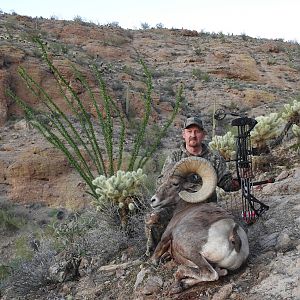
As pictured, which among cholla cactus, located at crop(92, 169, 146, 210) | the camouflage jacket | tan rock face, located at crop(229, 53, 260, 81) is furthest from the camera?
tan rock face, located at crop(229, 53, 260, 81)

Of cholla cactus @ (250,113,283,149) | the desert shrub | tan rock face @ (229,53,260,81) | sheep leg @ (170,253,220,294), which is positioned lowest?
the desert shrub

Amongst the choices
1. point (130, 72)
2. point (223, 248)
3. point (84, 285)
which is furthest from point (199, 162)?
point (130, 72)

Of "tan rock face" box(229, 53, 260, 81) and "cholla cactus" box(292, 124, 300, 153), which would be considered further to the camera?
"tan rock face" box(229, 53, 260, 81)

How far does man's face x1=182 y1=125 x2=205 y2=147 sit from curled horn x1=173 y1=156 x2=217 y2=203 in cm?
56

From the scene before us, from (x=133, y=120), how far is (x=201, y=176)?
1085cm

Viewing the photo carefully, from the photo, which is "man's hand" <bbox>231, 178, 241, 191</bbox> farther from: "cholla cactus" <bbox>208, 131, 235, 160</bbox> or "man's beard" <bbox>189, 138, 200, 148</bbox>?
"cholla cactus" <bbox>208, 131, 235, 160</bbox>

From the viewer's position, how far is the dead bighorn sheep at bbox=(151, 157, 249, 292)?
3793 mm

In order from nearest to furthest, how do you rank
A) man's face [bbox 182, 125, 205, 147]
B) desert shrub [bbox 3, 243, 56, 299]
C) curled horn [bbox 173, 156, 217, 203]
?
1. curled horn [bbox 173, 156, 217, 203]
2. man's face [bbox 182, 125, 205, 147]
3. desert shrub [bbox 3, 243, 56, 299]

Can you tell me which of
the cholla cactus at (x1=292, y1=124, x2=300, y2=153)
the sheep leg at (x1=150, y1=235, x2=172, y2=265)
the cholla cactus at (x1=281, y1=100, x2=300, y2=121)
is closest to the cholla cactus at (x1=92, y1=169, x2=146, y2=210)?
the sheep leg at (x1=150, y1=235, x2=172, y2=265)

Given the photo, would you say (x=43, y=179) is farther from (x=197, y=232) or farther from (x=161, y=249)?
(x=197, y=232)

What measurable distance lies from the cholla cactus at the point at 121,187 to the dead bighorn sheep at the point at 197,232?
0.96 metres

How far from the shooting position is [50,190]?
11383mm

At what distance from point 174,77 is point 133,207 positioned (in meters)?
17.0

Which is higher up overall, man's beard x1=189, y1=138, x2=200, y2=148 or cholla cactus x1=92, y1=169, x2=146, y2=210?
man's beard x1=189, y1=138, x2=200, y2=148
